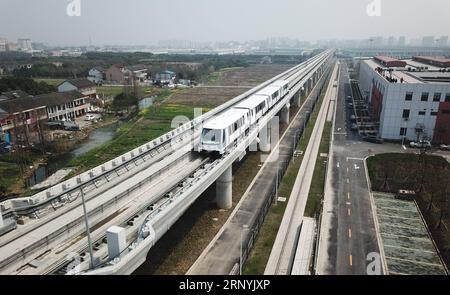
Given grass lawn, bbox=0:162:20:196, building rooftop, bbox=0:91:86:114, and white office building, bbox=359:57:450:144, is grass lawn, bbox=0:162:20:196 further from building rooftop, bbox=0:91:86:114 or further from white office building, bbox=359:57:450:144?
white office building, bbox=359:57:450:144

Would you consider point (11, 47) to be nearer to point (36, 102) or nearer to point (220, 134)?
point (36, 102)

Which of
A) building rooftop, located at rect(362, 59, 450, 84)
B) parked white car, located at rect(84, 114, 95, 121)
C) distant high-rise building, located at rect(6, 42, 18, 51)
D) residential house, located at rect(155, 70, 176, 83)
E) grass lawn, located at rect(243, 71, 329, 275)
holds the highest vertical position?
distant high-rise building, located at rect(6, 42, 18, 51)

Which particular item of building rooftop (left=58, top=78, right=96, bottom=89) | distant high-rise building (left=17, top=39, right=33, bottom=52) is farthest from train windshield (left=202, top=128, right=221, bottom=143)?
distant high-rise building (left=17, top=39, right=33, bottom=52)

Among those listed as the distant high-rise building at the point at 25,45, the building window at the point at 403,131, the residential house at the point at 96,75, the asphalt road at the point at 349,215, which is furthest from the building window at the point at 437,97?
the distant high-rise building at the point at 25,45

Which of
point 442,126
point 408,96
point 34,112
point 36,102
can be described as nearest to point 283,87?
point 408,96

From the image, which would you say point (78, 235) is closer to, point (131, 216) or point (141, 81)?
point (131, 216)
